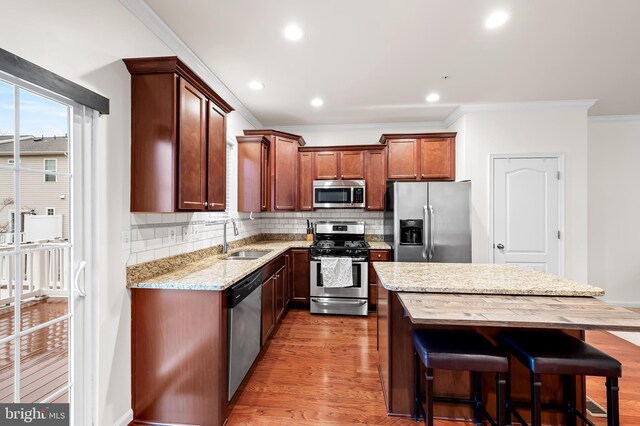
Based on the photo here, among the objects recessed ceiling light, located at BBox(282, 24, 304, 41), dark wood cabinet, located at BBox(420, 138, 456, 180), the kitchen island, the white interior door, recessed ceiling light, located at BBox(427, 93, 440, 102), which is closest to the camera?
the kitchen island

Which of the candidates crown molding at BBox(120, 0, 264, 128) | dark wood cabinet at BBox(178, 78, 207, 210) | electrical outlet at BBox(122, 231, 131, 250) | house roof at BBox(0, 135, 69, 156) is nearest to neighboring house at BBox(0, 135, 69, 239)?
house roof at BBox(0, 135, 69, 156)

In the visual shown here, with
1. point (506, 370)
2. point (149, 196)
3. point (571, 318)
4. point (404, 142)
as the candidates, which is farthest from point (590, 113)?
point (149, 196)

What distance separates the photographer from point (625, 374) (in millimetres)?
2486

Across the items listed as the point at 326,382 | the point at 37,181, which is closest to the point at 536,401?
the point at 326,382

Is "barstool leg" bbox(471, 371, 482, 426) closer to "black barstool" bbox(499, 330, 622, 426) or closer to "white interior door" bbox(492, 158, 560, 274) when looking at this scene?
"black barstool" bbox(499, 330, 622, 426)

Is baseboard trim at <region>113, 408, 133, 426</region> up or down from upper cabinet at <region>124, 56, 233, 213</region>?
down

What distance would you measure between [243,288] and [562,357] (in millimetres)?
1945

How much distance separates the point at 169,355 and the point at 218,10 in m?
2.38

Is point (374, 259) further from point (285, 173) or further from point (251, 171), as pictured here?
point (251, 171)

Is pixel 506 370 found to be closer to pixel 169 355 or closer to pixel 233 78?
pixel 169 355

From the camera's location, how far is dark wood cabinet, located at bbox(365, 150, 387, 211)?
436 centimetres

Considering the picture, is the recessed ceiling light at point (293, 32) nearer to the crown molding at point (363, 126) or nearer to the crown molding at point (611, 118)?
the crown molding at point (363, 126)

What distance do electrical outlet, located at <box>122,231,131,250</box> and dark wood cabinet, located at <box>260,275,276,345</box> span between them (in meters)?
1.21

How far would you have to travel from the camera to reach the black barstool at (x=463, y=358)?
1514 mm
